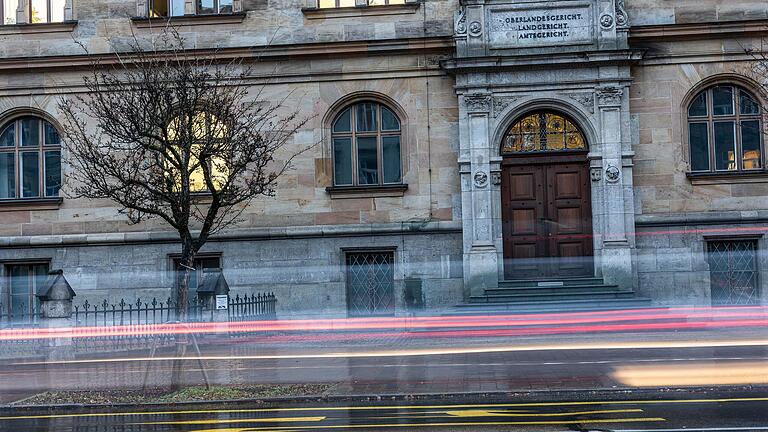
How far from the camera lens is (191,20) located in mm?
21797

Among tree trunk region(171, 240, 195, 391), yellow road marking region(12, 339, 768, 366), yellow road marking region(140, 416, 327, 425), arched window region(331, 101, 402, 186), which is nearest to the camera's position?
yellow road marking region(140, 416, 327, 425)

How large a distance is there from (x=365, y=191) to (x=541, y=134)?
4367 mm

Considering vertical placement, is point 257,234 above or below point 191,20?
below

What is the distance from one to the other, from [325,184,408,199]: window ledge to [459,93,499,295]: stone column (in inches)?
62.5

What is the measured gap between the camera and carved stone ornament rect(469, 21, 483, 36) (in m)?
21.0

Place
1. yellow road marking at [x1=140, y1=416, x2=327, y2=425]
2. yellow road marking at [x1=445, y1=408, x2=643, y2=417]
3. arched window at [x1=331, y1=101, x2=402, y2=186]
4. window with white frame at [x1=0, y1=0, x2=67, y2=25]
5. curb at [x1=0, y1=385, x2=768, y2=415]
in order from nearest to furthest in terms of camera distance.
Answer: yellow road marking at [x1=445, y1=408, x2=643, y2=417] < yellow road marking at [x1=140, y1=416, x2=327, y2=425] < curb at [x1=0, y1=385, x2=768, y2=415] < arched window at [x1=331, y1=101, x2=402, y2=186] < window with white frame at [x1=0, y1=0, x2=67, y2=25]

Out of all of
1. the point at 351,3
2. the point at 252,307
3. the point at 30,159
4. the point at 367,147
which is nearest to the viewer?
the point at 252,307

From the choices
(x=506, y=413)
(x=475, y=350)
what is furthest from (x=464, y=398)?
(x=475, y=350)

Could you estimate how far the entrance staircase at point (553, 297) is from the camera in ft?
64.1

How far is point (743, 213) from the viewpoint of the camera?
67.5ft

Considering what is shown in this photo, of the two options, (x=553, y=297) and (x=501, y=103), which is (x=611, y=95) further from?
(x=553, y=297)

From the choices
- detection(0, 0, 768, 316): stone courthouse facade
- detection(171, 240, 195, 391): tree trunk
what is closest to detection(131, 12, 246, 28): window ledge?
detection(0, 0, 768, 316): stone courthouse facade

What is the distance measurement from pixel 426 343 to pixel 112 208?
8756mm

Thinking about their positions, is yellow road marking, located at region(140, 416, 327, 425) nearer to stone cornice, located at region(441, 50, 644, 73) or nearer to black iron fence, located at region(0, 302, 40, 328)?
black iron fence, located at region(0, 302, 40, 328)
